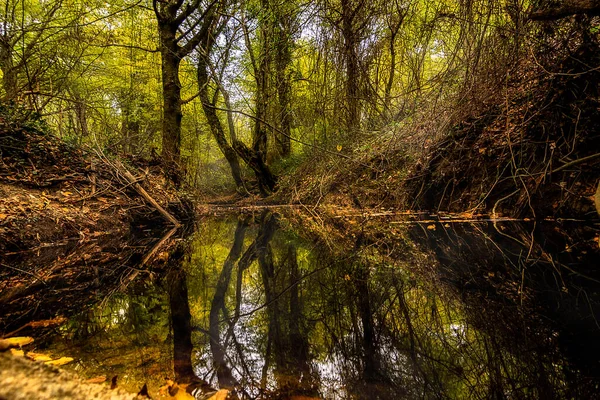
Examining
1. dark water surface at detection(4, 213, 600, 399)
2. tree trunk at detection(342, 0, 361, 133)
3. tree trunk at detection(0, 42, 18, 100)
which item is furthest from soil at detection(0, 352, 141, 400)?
tree trunk at detection(0, 42, 18, 100)

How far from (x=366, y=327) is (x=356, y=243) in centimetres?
166

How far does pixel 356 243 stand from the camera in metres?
2.91

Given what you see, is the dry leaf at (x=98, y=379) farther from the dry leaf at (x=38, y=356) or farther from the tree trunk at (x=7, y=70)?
the tree trunk at (x=7, y=70)

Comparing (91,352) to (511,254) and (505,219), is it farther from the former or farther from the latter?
(505,219)

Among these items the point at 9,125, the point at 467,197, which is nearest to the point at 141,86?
the point at 9,125

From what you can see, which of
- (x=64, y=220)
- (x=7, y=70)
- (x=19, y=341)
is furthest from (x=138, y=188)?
(x=7, y=70)

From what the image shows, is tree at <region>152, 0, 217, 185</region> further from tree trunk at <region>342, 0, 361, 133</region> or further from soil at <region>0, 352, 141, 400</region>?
soil at <region>0, 352, 141, 400</region>

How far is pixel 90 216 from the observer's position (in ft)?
12.8

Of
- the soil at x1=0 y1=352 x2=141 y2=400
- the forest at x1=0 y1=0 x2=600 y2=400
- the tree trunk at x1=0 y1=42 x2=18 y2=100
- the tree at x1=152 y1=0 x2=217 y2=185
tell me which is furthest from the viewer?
the tree at x1=152 y1=0 x2=217 y2=185

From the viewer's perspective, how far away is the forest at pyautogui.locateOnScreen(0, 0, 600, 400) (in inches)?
39.6

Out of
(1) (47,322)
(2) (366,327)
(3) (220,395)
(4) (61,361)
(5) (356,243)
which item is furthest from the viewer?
(5) (356,243)

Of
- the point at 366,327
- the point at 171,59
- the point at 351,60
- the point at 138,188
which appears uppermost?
the point at 171,59

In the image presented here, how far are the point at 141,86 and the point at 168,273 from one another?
11.1 metres

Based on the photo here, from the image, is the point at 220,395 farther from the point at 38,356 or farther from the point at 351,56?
the point at 351,56
